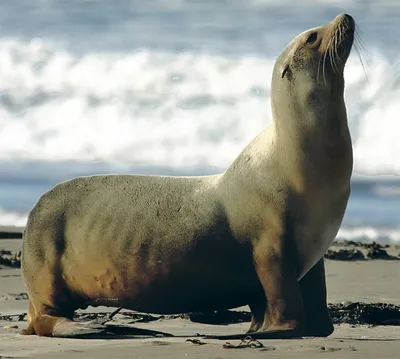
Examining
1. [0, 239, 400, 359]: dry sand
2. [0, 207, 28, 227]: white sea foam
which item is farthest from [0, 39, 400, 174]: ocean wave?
[0, 239, 400, 359]: dry sand

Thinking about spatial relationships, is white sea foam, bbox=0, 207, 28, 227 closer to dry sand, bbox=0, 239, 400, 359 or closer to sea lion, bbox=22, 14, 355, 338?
dry sand, bbox=0, 239, 400, 359

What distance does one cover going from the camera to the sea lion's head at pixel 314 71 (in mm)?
8273

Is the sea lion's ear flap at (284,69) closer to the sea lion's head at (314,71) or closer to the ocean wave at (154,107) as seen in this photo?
the sea lion's head at (314,71)

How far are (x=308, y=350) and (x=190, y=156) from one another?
21.5 m

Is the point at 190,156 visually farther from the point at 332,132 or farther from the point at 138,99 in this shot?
the point at 332,132

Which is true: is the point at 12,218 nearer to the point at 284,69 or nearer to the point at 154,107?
the point at 154,107

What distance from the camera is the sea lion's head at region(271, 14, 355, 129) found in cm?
827

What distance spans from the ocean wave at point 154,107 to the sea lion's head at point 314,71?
1835 cm

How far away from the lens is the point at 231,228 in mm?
8422

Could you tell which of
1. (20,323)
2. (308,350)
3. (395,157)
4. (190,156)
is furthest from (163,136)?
(308,350)

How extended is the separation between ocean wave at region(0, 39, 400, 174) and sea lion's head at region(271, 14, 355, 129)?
1835 cm

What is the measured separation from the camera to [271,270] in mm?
8203

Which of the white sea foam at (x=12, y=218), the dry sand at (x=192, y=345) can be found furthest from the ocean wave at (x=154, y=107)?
the dry sand at (x=192, y=345)

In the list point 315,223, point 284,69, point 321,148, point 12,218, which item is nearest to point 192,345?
point 315,223
